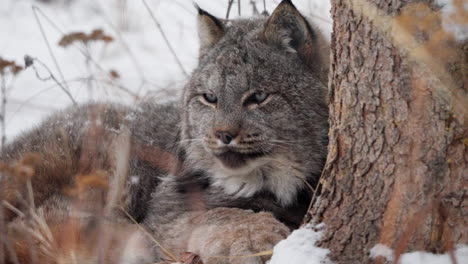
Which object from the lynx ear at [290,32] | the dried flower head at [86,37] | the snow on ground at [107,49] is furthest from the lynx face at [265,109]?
the snow on ground at [107,49]

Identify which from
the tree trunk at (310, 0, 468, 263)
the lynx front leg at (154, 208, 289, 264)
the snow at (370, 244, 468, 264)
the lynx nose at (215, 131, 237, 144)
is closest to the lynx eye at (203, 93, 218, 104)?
the lynx nose at (215, 131, 237, 144)

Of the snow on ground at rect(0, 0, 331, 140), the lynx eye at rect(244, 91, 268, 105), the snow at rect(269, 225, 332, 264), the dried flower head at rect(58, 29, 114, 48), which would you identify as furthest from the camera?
the snow on ground at rect(0, 0, 331, 140)

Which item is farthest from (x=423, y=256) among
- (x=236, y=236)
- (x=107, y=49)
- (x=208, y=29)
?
(x=107, y=49)

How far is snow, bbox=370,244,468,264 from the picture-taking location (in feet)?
7.91

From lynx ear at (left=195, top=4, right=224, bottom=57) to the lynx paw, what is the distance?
3.88ft

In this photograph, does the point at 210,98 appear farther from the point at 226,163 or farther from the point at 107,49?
the point at 107,49

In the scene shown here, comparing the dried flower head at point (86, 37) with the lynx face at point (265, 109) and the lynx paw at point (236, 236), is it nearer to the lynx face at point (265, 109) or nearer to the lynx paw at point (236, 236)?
the lynx face at point (265, 109)

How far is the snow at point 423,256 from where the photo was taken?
2412 millimetres

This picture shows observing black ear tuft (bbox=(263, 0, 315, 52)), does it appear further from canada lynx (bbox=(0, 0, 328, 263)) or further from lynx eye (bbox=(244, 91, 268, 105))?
lynx eye (bbox=(244, 91, 268, 105))

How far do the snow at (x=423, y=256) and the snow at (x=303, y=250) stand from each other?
248 mm

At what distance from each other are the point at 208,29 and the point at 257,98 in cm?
73

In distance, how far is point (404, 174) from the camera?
2.52 m

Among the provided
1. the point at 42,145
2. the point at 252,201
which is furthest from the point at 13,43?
the point at 252,201

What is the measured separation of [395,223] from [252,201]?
1.57 m
